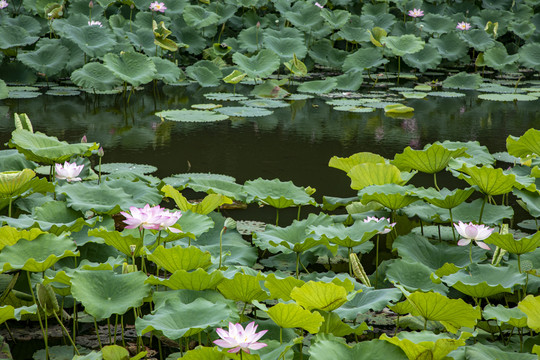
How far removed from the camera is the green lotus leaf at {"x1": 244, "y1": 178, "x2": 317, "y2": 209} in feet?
6.63

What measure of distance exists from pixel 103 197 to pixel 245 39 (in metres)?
4.75

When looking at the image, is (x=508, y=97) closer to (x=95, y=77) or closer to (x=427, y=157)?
(x=95, y=77)

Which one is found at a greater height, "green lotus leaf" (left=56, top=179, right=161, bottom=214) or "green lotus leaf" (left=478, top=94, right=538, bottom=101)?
"green lotus leaf" (left=56, top=179, right=161, bottom=214)

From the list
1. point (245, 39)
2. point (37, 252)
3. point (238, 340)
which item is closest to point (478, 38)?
point (245, 39)

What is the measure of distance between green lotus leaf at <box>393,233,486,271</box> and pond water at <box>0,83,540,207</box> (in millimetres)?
882

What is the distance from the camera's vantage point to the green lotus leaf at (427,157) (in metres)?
1.98

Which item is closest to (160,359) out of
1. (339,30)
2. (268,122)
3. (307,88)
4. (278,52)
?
(268,122)

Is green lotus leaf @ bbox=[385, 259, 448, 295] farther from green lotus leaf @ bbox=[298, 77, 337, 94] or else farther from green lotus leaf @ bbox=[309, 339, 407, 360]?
green lotus leaf @ bbox=[298, 77, 337, 94]

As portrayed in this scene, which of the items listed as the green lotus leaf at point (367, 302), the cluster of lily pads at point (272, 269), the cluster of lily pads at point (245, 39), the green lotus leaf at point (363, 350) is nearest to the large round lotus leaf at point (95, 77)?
the cluster of lily pads at point (245, 39)

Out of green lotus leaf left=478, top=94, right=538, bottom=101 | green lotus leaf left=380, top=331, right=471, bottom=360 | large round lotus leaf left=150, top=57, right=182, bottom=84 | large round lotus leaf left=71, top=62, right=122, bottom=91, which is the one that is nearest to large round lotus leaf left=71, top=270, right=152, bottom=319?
green lotus leaf left=380, top=331, right=471, bottom=360

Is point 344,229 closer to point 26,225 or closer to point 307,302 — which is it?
point 307,302

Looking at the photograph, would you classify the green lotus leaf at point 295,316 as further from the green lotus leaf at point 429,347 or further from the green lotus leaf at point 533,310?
the green lotus leaf at point 533,310

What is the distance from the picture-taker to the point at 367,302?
141 centimetres

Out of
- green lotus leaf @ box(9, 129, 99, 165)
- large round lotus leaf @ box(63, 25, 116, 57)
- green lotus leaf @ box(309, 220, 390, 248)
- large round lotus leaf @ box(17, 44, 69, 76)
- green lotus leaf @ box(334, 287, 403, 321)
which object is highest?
large round lotus leaf @ box(63, 25, 116, 57)
